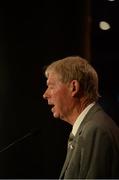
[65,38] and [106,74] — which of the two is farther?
[106,74]

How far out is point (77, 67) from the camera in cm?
161

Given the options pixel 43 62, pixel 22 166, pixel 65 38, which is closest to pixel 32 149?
pixel 22 166

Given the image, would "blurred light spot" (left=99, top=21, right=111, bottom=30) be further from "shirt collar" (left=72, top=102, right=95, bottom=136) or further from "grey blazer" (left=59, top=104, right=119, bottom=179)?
"grey blazer" (left=59, top=104, right=119, bottom=179)

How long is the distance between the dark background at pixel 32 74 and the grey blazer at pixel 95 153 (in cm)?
161

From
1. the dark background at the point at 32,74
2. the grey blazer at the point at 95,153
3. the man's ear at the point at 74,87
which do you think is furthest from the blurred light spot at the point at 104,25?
the grey blazer at the point at 95,153

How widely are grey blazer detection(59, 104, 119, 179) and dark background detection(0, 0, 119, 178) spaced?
161 cm

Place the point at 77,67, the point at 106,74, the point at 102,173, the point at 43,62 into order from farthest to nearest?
the point at 106,74, the point at 43,62, the point at 77,67, the point at 102,173

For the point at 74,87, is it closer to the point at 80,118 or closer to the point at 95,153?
the point at 80,118

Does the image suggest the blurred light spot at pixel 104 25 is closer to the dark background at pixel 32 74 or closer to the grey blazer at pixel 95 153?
the dark background at pixel 32 74

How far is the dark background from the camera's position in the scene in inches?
119

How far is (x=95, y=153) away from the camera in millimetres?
1366

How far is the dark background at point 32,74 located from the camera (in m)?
3.03

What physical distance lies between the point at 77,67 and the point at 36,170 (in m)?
1.71

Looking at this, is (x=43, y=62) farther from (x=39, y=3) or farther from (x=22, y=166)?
(x=22, y=166)
